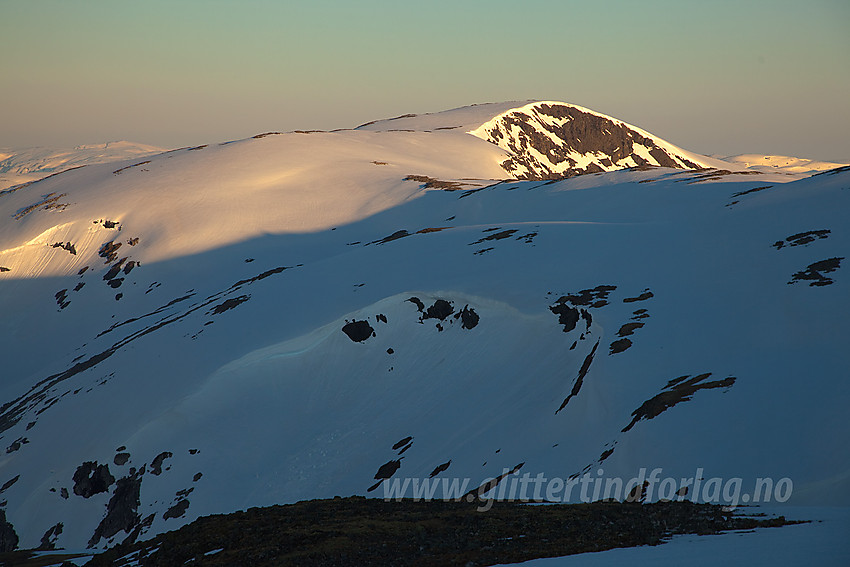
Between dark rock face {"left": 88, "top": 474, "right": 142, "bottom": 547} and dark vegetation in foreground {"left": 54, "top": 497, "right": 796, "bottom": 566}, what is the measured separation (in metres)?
19.1

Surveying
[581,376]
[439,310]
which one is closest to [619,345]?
[581,376]

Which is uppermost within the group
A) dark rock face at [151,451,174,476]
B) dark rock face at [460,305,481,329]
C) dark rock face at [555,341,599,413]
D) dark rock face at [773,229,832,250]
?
dark rock face at [773,229,832,250]

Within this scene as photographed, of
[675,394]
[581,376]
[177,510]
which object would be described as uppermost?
[675,394]

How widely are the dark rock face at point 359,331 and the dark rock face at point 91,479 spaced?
17.6 meters

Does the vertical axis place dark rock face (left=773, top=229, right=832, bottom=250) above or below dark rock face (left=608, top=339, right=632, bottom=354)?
above

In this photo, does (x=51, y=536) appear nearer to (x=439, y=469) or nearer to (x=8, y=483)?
(x=8, y=483)

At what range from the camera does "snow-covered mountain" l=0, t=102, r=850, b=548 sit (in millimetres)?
32469

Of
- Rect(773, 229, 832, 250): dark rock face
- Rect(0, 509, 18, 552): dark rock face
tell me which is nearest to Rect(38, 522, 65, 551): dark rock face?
Rect(0, 509, 18, 552): dark rock face

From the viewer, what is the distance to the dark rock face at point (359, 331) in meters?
50.3

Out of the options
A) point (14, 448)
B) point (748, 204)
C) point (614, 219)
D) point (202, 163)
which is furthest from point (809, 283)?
point (202, 163)

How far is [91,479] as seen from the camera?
47.3 meters

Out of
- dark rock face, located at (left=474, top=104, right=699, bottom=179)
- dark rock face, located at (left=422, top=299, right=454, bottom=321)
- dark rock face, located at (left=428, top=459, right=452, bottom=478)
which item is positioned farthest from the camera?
dark rock face, located at (left=474, top=104, right=699, bottom=179)

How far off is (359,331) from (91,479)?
Answer: 1979cm

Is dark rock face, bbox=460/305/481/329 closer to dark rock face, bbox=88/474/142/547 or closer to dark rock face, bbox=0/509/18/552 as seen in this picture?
dark rock face, bbox=88/474/142/547
